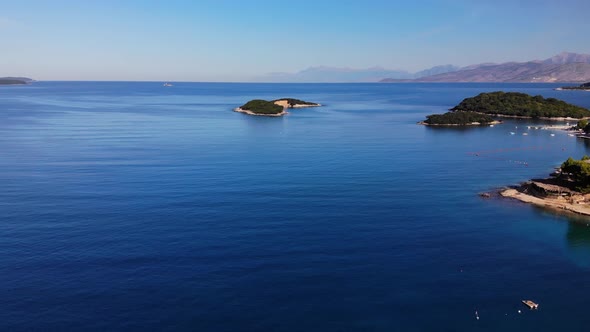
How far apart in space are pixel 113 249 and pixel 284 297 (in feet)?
65.7

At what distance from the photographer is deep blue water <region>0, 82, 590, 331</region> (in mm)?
36781

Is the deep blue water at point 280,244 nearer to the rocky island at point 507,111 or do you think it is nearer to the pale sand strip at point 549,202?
the pale sand strip at point 549,202

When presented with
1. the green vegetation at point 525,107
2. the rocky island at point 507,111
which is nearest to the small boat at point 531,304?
the rocky island at point 507,111

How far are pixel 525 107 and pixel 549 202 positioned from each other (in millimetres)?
135503

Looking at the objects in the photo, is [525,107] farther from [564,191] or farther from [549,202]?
[549,202]

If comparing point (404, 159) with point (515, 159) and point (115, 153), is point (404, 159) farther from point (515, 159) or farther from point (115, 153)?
point (115, 153)

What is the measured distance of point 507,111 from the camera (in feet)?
612

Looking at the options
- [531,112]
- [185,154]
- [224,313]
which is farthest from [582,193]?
[531,112]

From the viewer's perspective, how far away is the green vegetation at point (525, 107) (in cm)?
17562

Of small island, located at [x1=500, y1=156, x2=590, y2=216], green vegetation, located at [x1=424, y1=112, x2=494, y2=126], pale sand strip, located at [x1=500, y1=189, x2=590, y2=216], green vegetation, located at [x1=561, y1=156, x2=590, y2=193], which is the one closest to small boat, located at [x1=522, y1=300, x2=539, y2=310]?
pale sand strip, located at [x1=500, y1=189, x2=590, y2=216]

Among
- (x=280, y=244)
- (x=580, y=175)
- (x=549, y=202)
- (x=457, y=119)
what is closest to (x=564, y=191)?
(x=580, y=175)

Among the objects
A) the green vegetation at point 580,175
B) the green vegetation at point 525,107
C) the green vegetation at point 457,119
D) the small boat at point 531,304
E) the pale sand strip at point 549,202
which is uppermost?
the green vegetation at point 525,107

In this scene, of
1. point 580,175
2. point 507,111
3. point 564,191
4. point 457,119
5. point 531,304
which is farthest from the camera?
point 507,111

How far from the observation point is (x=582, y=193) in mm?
65312
